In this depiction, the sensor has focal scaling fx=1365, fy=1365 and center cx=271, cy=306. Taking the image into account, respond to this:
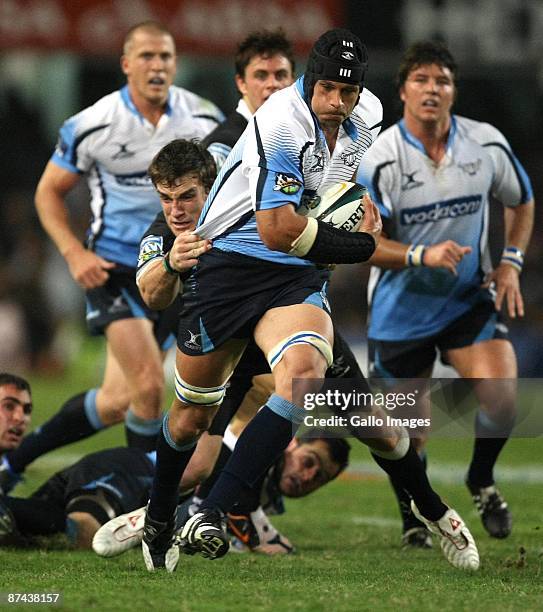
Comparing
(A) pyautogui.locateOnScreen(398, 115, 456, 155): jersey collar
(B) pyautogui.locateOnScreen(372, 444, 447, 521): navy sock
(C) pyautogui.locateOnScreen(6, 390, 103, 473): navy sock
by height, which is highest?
(A) pyautogui.locateOnScreen(398, 115, 456, 155): jersey collar

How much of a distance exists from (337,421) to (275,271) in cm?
79

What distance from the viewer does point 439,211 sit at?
7.48 meters

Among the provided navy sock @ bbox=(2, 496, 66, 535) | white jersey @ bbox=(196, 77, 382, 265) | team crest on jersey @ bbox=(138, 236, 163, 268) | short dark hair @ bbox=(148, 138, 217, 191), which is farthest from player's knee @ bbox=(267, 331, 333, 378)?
navy sock @ bbox=(2, 496, 66, 535)

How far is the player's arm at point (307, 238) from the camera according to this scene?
17.2 ft

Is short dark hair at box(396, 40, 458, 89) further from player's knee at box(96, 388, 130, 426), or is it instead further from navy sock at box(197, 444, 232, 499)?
player's knee at box(96, 388, 130, 426)

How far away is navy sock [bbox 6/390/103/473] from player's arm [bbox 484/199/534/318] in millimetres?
2420

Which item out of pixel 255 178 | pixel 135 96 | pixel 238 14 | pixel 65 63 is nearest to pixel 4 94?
pixel 65 63

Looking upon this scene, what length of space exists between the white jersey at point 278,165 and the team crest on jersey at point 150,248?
229mm

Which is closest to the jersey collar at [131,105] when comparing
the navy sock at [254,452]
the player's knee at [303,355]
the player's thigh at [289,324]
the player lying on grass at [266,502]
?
the player lying on grass at [266,502]

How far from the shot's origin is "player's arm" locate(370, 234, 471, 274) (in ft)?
22.3

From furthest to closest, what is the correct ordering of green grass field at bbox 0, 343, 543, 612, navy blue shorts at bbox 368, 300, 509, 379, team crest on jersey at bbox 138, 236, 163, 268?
navy blue shorts at bbox 368, 300, 509, 379 → team crest on jersey at bbox 138, 236, 163, 268 → green grass field at bbox 0, 343, 543, 612

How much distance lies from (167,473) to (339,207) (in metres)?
1.32

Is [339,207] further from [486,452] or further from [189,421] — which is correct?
[486,452]

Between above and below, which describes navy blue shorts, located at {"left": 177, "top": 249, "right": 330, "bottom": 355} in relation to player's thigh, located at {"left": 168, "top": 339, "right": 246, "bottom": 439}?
above
